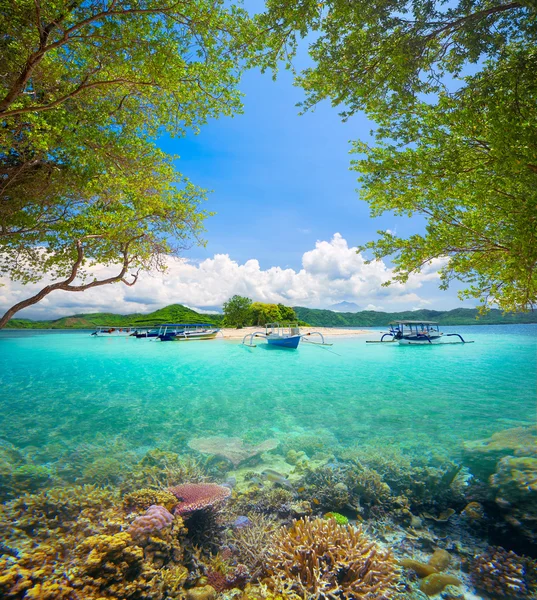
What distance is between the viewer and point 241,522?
163 inches

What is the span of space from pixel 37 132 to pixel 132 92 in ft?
9.77

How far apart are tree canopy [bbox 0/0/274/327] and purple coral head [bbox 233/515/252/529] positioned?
26.6 ft

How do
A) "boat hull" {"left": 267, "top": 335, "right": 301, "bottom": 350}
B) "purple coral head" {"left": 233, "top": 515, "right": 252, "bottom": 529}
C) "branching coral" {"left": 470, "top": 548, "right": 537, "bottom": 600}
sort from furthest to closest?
"boat hull" {"left": 267, "top": 335, "right": 301, "bottom": 350}, "purple coral head" {"left": 233, "top": 515, "right": 252, "bottom": 529}, "branching coral" {"left": 470, "top": 548, "right": 537, "bottom": 600}

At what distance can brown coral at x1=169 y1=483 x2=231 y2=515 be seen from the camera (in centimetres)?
410

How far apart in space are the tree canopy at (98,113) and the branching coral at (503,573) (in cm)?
930

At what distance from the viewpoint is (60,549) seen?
3.26 meters

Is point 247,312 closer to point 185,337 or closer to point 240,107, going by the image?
point 185,337

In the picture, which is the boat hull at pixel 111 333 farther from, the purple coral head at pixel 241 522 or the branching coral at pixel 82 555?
the purple coral head at pixel 241 522

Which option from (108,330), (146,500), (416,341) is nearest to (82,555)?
(146,500)

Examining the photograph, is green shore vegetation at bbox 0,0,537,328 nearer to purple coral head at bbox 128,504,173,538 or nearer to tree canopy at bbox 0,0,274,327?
tree canopy at bbox 0,0,274,327

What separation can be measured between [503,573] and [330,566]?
2149 millimetres

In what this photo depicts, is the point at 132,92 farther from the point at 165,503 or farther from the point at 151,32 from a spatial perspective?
the point at 165,503

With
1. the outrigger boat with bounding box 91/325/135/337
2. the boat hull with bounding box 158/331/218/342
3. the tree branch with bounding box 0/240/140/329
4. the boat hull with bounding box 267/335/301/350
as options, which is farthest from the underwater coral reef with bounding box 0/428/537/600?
the outrigger boat with bounding box 91/325/135/337

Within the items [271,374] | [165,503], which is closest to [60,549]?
[165,503]
